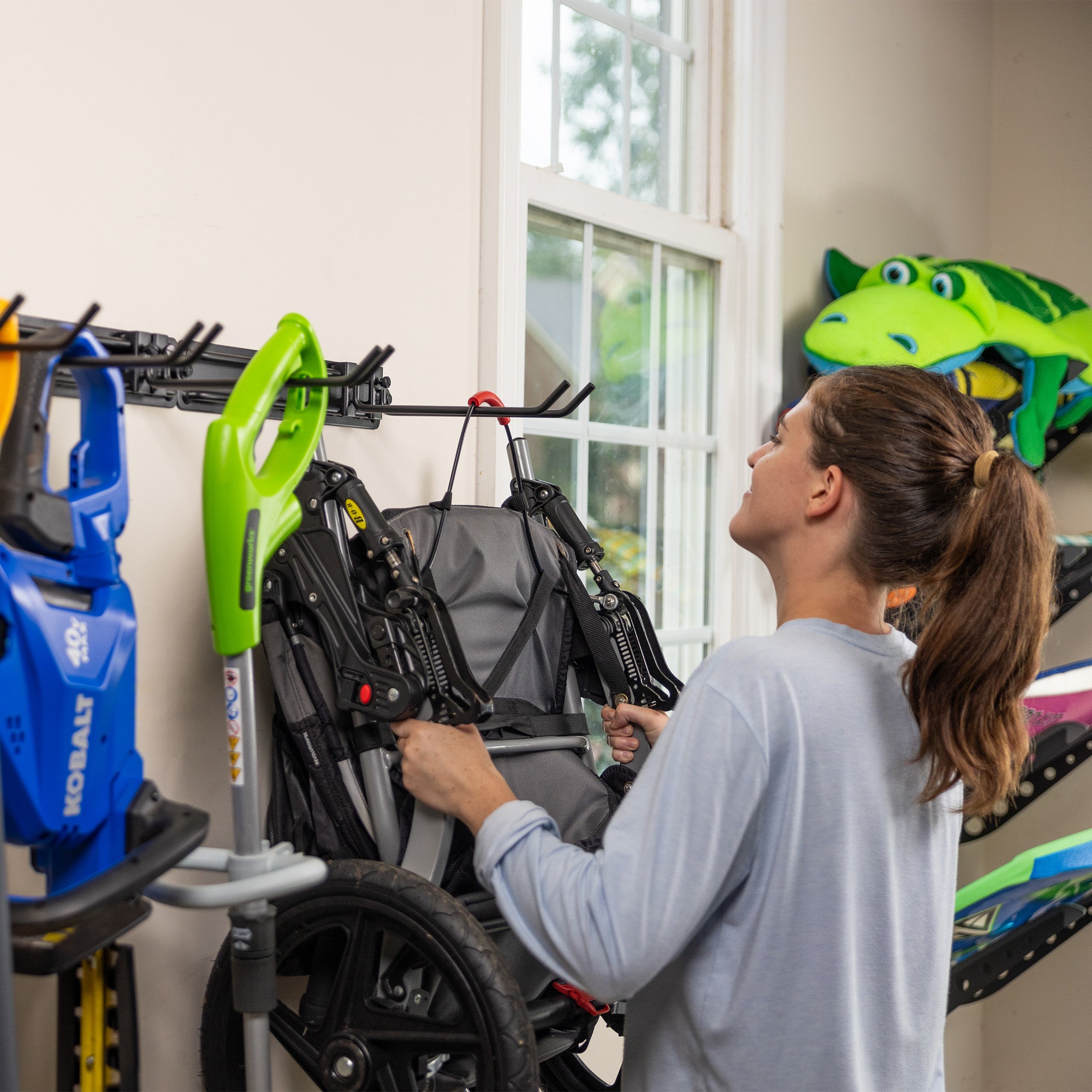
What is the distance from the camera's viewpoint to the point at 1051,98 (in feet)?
9.89

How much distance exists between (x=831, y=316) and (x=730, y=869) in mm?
1539

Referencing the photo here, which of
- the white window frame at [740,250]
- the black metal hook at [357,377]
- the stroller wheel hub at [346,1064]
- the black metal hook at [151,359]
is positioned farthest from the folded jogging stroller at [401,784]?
the white window frame at [740,250]

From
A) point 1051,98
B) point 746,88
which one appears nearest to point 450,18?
point 746,88

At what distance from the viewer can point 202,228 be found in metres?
1.39

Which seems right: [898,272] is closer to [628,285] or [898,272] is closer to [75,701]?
[628,285]

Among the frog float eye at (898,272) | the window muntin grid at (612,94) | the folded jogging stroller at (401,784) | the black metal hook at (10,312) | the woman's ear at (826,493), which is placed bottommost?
the folded jogging stroller at (401,784)

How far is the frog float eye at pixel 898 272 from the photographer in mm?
2275

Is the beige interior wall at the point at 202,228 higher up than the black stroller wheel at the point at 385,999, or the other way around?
the beige interior wall at the point at 202,228

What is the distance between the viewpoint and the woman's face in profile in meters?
1.11

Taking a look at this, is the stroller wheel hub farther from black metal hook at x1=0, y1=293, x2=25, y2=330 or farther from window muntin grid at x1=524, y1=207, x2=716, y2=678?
window muntin grid at x1=524, y1=207, x2=716, y2=678

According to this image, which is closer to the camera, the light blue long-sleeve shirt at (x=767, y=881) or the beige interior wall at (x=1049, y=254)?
the light blue long-sleeve shirt at (x=767, y=881)

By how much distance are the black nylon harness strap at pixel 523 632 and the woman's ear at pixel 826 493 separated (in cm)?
50

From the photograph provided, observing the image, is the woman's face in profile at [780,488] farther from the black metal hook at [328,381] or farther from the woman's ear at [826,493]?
the black metal hook at [328,381]

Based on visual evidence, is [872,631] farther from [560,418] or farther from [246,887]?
[560,418]
